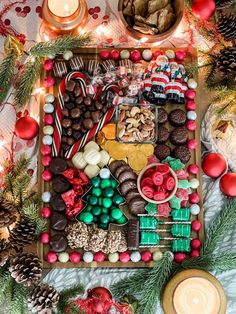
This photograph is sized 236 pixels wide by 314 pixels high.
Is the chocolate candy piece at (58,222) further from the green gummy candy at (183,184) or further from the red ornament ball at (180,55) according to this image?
the red ornament ball at (180,55)

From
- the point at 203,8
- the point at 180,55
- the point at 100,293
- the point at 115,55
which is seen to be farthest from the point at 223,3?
the point at 100,293

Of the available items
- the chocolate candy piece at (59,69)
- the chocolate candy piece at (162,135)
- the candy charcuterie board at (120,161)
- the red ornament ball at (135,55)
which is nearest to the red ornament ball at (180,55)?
the candy charcuterie board at (120,161)

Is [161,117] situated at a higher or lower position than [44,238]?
higher

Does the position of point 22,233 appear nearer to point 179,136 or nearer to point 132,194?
point 132,194

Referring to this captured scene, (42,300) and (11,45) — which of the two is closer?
(42,300)

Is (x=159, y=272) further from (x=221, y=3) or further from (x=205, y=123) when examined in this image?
(x=221, y=3)

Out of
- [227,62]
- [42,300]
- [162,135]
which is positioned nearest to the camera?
[42,300]
